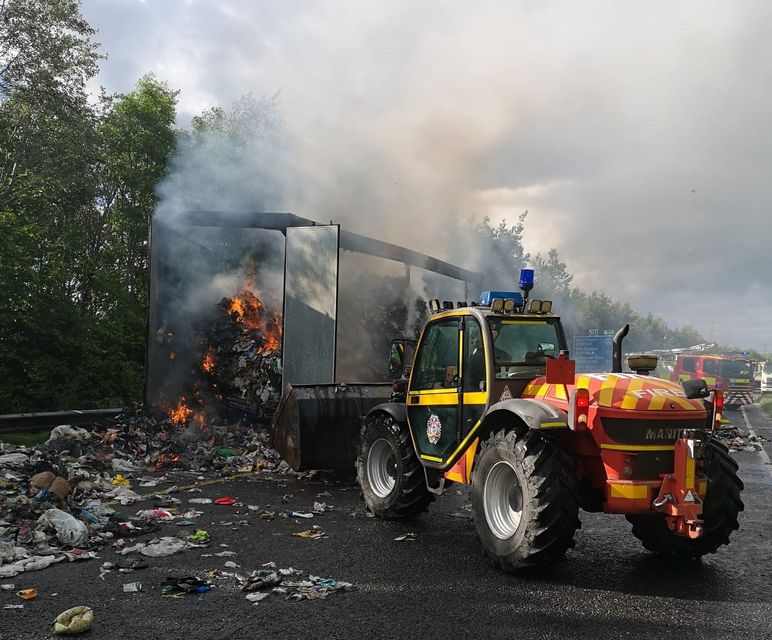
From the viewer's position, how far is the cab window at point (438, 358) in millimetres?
5922

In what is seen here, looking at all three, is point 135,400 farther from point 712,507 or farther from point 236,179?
point 712,507

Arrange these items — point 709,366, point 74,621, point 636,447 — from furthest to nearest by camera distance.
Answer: point 709,366
point 636,447
point 74,621

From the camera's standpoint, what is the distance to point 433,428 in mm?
6039

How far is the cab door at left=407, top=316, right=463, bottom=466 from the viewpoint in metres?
5.82

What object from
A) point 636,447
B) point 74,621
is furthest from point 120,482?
point 636,447

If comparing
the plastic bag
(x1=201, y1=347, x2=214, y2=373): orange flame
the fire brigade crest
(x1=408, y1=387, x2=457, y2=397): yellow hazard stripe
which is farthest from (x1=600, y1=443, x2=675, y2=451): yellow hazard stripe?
(x1=201, y1=347, x2=214, y2=373): orange flame

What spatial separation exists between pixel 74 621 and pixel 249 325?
1095 cm

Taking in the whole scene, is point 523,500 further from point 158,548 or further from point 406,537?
point 158,548

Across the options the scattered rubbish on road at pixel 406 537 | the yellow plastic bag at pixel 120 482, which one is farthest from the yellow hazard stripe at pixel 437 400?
the yellow plastic bag at pixel 120 482

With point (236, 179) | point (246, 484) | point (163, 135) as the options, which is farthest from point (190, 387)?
point (163, 135)

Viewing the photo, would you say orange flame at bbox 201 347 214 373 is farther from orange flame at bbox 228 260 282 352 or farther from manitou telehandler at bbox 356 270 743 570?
manitou telehandler at bbox 356 270 743 570

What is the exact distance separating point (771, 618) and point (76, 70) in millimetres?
21255

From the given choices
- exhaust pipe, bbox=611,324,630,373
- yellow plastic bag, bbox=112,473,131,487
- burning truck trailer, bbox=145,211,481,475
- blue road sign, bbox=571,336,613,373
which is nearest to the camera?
exhaust pipe, bbox=611,324,630,373

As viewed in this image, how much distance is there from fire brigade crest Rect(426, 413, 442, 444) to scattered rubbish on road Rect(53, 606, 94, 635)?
3.16m
